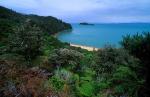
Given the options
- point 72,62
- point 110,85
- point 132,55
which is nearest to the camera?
point 132,55

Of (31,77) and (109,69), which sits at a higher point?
(31,77)

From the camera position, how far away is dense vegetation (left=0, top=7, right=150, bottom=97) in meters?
8.59

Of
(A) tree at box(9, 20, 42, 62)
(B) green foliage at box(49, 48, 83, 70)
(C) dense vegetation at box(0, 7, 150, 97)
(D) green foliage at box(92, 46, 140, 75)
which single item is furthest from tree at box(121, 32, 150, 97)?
(A) tree at box(9, 20, 42, 62)

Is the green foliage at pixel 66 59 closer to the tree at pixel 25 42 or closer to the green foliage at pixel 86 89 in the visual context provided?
the tree at pixel 25 42

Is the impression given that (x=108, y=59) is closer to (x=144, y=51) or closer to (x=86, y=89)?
(x=86, y=89)

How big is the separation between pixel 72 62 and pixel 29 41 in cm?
353

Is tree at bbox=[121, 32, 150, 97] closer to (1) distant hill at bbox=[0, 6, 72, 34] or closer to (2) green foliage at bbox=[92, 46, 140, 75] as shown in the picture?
(2) green foliage at bbox=[92, 46, 140, 75]

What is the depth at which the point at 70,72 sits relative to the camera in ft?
57.8

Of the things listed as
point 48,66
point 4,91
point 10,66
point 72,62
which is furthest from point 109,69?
point 4,91

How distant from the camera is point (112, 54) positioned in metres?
19.3

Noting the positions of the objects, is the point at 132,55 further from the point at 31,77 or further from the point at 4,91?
the point at 4,91

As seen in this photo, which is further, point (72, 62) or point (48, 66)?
point (72, 62)

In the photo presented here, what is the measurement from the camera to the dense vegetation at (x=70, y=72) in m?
8.59

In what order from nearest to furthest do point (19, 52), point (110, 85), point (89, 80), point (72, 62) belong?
point (110, 85) < point (89, 80) < point (72, 62) < point (19, 52)
